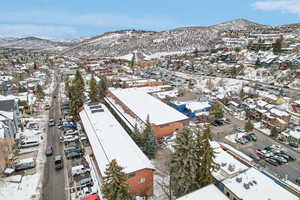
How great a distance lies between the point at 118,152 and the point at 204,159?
9539 mm

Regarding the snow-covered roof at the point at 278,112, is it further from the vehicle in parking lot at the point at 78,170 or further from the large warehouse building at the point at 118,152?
the vehicle in parking lot at the point at 78,170

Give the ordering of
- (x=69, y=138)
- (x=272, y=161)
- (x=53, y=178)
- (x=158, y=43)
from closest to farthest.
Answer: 1. (x=53, y=178)
2. (x=272, y=161)
3. (x=69, y=138)
4. (x=158, y=43)

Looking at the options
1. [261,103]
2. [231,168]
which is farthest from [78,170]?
[261,103]

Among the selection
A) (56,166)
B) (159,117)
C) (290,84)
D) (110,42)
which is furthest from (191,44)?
(56,166)

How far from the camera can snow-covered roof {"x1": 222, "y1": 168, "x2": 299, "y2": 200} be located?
1555 cm

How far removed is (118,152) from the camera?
67.5 ft

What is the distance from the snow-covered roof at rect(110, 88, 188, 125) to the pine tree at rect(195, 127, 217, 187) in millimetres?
13844

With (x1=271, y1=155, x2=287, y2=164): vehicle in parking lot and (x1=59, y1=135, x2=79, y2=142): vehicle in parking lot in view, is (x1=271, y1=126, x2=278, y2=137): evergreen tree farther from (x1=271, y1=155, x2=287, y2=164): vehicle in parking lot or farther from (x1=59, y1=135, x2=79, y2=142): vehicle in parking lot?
(x1=59, y1=135, x2=79, y2=142): vehicle in parking lot

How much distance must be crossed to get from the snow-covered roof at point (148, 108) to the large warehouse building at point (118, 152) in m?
6.04

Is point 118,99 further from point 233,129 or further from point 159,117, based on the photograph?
point 233,129

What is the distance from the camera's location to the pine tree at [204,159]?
1567 cm

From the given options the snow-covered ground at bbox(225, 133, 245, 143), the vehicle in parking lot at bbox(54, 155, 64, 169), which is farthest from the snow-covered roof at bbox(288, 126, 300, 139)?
the vehicle in parking lot at bbox(54, 155, 64, 169)

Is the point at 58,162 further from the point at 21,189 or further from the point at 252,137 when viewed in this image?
the point at 252,137

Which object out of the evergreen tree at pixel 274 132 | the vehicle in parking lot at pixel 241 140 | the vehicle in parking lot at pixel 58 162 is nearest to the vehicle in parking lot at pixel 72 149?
the vehicle in parking lot at pixel 58 162
